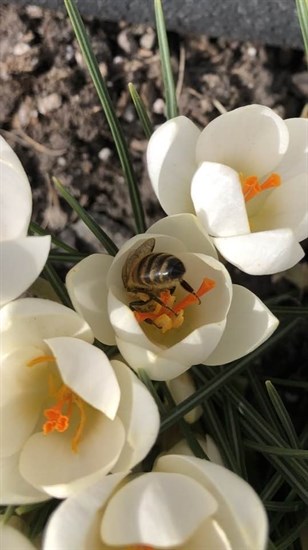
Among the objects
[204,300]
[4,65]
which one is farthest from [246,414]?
[4,65]

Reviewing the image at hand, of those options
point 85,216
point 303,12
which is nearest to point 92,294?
point 85,216

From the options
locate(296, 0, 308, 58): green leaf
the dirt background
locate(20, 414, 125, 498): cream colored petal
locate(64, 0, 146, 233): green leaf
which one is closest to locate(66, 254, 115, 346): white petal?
locate(20, 414, 125, 498): cream colored petal

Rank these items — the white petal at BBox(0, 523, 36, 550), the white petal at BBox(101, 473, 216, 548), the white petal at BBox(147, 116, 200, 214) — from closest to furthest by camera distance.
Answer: the white petal at BBox(101, 473, 216, 548)
the white petal at BBox(0, 523, 36, 550)
the white petal at BBox(147, 116, 200, 214)

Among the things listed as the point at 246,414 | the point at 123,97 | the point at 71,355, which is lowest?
the point at 246,414

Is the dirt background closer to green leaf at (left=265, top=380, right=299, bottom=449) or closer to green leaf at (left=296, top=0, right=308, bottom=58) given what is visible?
green leaf at (left=265, top=380, right=299, bottom=449)

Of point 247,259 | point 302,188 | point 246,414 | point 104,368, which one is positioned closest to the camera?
point 104,368

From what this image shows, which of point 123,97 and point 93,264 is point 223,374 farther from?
point 123,97
